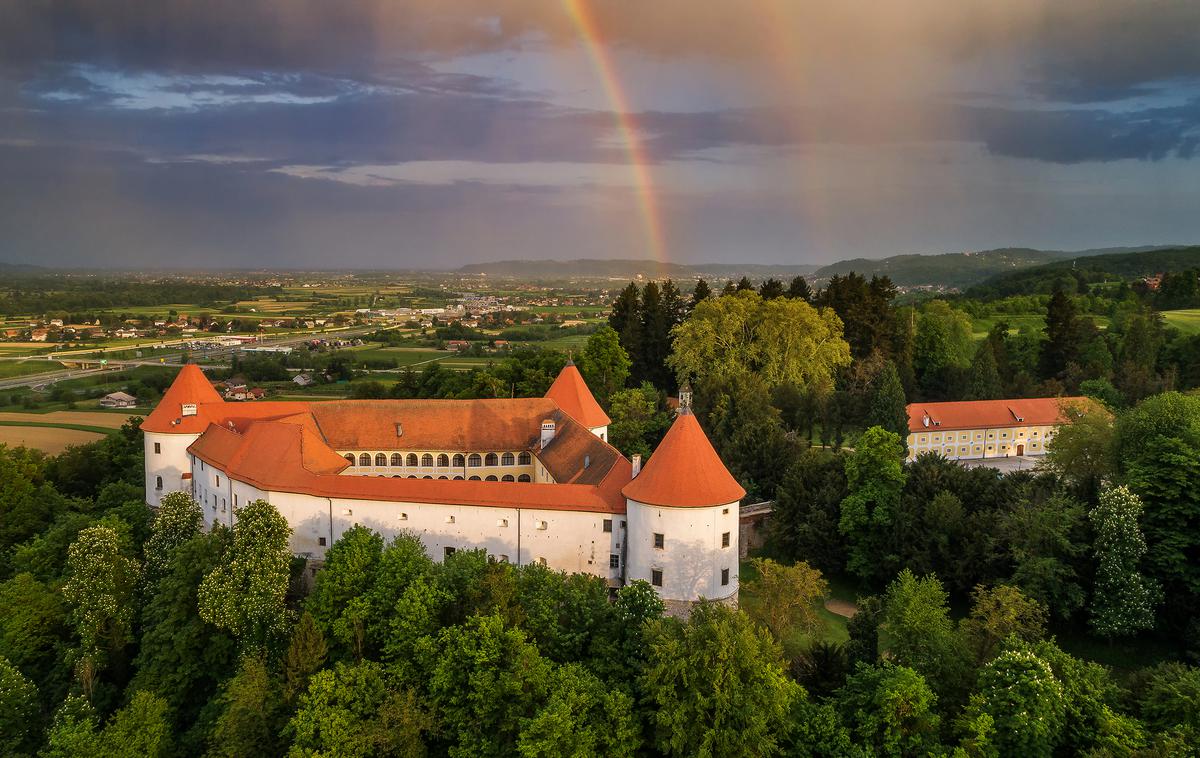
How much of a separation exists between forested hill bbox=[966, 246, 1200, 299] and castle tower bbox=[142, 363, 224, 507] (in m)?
106

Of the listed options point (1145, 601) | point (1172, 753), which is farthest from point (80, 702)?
point (1145, 601)

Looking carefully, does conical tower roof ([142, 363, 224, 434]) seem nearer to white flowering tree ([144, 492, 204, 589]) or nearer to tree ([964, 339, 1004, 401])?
white flowering tree ([144, 492, 204, 589])

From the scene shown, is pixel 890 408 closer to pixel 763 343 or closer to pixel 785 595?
pixel 763 343

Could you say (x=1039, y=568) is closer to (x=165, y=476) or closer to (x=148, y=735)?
(x=148, y=735)

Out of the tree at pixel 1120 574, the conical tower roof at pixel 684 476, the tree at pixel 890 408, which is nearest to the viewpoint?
the conical tower roof at pixel 684 476

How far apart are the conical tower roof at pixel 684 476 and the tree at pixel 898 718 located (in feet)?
29.2

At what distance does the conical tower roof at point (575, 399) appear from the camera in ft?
152

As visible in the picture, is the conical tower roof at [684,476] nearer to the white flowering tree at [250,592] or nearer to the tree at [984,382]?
the white flowering tree at [250,592]

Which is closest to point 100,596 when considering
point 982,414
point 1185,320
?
point 982,414

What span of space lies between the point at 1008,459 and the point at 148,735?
55918 mm

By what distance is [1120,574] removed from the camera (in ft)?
102

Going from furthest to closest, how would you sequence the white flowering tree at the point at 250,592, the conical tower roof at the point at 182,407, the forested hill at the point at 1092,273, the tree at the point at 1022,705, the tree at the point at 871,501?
the forested hill at the point at 1092,273 → the conical tower roof at the point at 182,407 → the tree at the point at 871,501 → the white flowering tree at the point at 250,592 → the tree at the point at 1022,705

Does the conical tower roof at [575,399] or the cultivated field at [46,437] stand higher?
the conical tower roof at [575,399]

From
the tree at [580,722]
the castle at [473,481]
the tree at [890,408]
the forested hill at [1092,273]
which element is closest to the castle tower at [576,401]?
the castle at [473,481]
